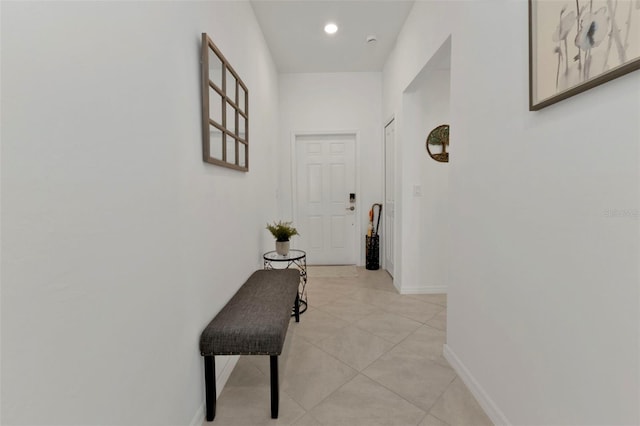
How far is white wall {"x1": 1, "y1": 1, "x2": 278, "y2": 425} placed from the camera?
65cm

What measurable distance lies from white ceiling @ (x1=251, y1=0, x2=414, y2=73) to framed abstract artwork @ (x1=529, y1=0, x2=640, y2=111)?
6.74 ft

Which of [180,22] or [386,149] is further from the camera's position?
[386,149]

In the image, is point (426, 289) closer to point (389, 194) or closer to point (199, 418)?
point (389, 194)

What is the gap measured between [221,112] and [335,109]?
286 cm

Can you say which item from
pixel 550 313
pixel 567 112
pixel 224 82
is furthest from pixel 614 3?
pixel 224 82

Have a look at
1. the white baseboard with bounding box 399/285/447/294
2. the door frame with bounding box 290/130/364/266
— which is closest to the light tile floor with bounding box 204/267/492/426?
the white baseboard with bounding box 399/285/447/294

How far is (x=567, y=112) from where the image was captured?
41.9 inches

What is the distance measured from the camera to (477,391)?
170cm

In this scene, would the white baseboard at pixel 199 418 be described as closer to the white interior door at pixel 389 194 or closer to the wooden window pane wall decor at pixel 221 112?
the wooden window pane wall decor at pixel 221 112

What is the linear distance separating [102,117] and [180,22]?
731 millimetres

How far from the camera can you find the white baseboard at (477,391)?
1492 mm

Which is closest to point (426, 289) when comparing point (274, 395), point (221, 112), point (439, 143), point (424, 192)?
point (424, 192)

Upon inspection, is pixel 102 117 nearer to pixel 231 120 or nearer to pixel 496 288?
pixel 231 120

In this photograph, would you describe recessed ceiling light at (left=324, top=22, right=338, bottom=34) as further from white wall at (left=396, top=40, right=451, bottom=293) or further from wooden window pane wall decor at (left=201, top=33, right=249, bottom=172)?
wooden window pane wall decor at (left=201, top=33, right=249, bottom=172)
